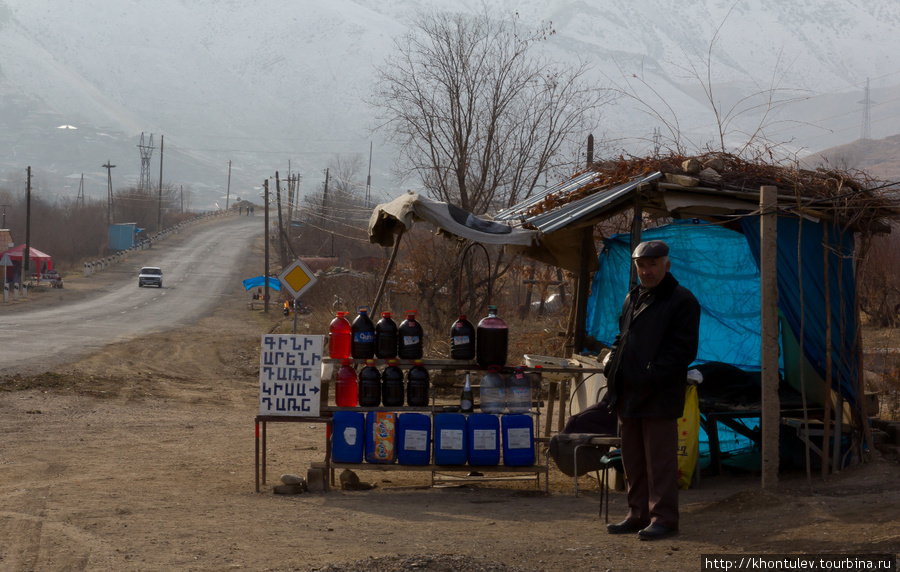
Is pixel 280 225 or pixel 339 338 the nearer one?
pixel 339 338

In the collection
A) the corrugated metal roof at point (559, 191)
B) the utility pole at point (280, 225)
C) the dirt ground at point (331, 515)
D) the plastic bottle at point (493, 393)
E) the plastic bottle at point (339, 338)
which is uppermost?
the utility pole at point (280, 225)

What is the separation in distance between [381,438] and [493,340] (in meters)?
1.42

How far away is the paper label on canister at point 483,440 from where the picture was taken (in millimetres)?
8547

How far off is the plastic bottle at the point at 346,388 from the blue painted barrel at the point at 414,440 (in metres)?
0.54

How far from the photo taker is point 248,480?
9.27 metres

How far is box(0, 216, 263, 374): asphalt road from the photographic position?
23.4 m

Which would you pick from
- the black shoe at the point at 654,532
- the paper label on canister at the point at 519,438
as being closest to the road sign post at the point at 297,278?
the paper label on canister at the point at 519,438

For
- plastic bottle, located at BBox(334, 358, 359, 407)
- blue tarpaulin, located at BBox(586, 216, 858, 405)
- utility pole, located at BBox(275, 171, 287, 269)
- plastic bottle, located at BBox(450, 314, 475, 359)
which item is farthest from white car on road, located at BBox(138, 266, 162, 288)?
plastic bottle, located at BBox(450, 314, 475, 359)

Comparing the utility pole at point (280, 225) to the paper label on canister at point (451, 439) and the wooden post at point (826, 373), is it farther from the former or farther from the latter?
the wooden post at point (826, 373)

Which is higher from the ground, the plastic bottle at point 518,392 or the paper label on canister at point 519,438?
the plastic bottle at point 518,392

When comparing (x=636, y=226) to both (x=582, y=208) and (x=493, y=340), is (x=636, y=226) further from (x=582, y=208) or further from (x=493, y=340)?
(x=493, y=340)

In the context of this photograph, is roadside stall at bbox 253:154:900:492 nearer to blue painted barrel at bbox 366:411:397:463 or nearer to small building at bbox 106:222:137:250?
blue painted barrel at bbox 366:411:397:463

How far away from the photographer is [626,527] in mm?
6531

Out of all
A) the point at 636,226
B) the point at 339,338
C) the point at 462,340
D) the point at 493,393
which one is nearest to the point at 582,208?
the point at 636,226
